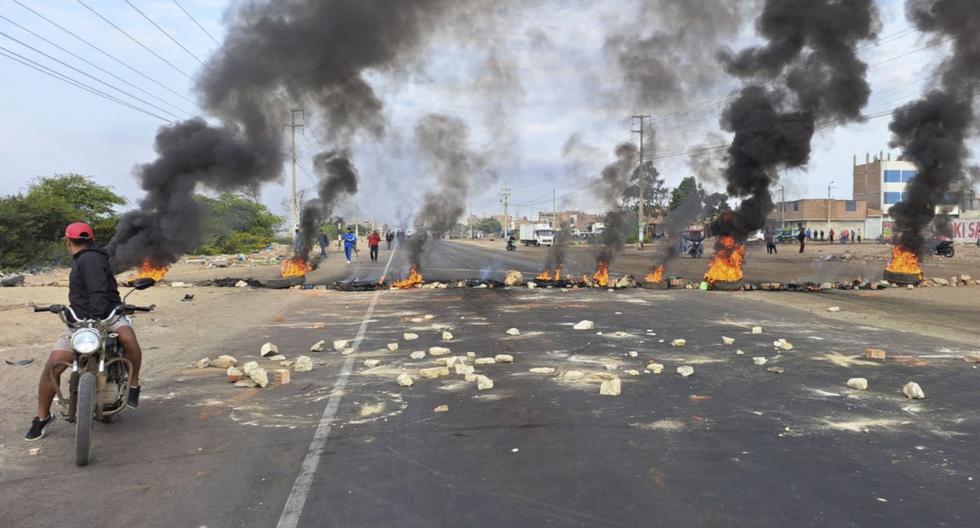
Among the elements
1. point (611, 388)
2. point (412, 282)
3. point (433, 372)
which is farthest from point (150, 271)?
point (611, 388)

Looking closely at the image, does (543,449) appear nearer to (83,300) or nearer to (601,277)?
(83,300)

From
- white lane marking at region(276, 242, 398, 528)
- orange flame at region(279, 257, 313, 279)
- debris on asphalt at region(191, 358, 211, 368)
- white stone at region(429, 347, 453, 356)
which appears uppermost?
orange flame at region(279, 257, 313, 279)

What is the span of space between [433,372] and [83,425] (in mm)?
3170

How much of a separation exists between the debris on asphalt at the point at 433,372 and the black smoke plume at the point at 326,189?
14075 millimetres

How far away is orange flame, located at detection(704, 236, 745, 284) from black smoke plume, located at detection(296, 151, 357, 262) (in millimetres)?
11131

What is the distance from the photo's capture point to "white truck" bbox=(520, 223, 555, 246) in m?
56.0

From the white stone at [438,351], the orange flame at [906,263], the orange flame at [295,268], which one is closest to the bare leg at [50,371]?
the white stone at [438,351]

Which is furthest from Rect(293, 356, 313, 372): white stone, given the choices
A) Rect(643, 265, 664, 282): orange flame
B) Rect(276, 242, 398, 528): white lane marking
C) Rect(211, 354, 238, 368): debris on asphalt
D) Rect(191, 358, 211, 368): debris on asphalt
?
Rect(643, 265, 664, 282): orange flame

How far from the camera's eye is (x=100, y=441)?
4570 millimetres

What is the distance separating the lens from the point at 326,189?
19.8 meters

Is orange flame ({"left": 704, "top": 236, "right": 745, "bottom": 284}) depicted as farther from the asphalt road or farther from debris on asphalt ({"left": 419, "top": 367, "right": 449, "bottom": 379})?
debris on asphalt ({"left": 419, "top": 367, "right": 449, "bottom": 379})

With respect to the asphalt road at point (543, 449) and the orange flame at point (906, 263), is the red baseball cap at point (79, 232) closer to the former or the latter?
the asphalt road at point (543, 449)

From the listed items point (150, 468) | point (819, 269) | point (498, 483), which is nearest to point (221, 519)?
point (150, 468)

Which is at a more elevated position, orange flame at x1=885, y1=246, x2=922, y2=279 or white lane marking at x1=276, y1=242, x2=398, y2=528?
orange flame at x1=885, y1=246, x2=922, y2=279
